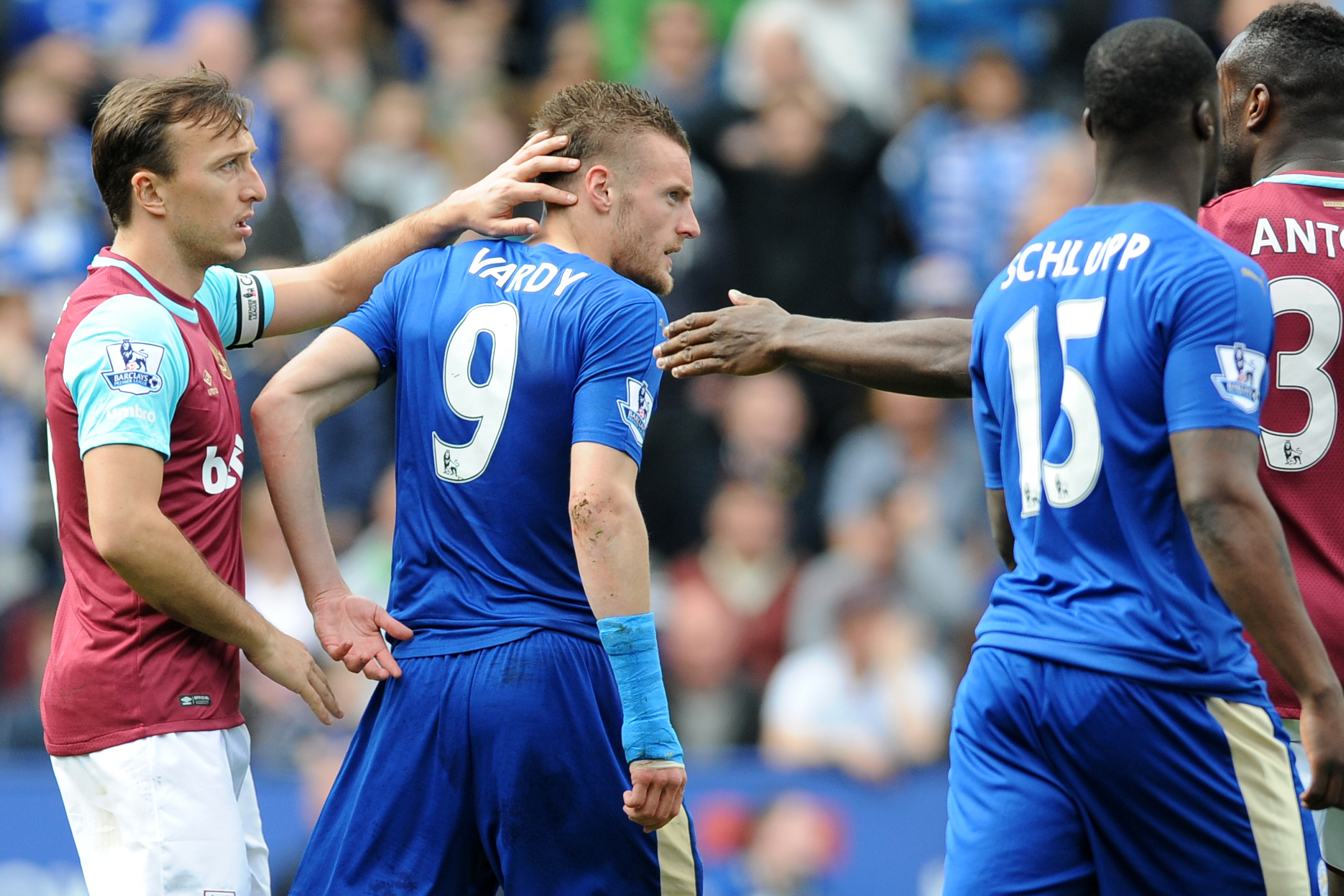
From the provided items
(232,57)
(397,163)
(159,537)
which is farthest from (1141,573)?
(232,57)

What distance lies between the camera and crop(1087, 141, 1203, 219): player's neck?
158 inches

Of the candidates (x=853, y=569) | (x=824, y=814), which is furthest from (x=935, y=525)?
(x=824, y=814)

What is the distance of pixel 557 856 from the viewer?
4.47 meters

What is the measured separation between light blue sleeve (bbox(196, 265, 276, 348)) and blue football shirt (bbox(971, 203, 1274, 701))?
8.41 ft

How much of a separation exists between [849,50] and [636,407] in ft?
27.3

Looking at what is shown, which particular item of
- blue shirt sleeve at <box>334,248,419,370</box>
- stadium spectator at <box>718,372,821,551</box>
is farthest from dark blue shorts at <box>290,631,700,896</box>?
stadium spectator at <box>718,372,821,551</box>

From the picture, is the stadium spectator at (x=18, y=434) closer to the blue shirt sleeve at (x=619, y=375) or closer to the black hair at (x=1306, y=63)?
the blue shirt sleeve at (x=619, y=375)

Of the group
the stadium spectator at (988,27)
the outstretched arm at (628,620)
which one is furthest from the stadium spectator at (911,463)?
the outstretched arm at (628,620)

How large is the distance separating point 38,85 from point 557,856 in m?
9.23

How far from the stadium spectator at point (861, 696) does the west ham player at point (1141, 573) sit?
4852 millimetres

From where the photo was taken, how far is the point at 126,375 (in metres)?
4.32

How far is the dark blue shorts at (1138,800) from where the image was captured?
3773 mm

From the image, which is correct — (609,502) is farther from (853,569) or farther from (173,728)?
(853,569)

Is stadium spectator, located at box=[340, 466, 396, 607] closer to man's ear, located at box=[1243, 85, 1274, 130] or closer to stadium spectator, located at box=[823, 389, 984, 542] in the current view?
stadium spectator, located at box=[823, 389, 984, 542]
